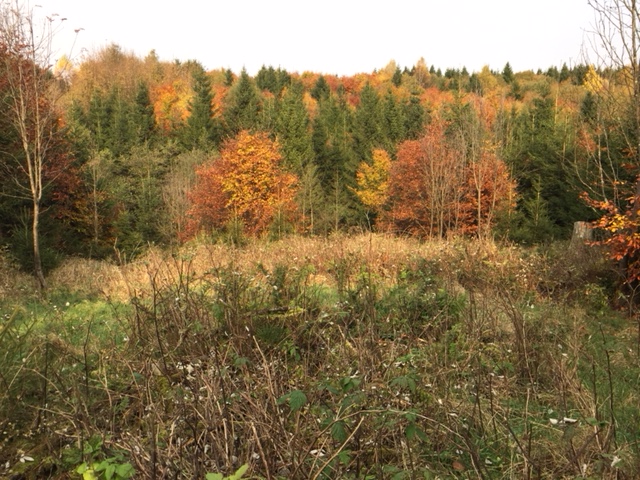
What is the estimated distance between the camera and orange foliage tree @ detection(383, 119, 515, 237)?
22781 mm

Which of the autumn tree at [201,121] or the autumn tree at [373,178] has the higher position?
the autumn tree at [201,121]

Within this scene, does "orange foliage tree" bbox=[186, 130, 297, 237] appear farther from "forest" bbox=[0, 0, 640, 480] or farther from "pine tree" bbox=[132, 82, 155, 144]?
"pine tree" bbox=[132, 82, 155, 144]

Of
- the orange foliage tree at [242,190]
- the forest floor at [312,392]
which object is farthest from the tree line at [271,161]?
the forest floor at [312,392]

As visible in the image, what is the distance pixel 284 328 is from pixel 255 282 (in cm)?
155

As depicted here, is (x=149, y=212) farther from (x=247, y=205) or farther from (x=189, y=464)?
(x=189, y=464)

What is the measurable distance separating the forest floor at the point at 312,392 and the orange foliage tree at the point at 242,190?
67.5 feet

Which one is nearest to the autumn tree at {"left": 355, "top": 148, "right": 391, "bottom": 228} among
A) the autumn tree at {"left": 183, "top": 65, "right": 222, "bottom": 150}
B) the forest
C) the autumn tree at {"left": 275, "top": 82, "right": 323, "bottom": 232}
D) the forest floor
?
the forest

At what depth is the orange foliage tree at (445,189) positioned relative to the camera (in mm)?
22781

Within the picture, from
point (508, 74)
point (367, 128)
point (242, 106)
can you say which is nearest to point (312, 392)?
point (367, 128)

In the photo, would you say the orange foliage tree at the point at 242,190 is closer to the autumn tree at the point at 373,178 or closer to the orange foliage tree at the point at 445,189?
the orange foliage tree at the point at 445,189

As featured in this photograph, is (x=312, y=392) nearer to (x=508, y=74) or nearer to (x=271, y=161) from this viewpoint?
(x=271, y=161)

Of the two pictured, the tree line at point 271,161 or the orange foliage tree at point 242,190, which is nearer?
the tree line at point 271,161

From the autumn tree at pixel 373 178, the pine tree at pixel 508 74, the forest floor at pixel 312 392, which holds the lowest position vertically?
the forest floor at pixel 312 392

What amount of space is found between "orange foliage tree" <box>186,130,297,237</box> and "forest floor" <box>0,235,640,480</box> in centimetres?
2058
